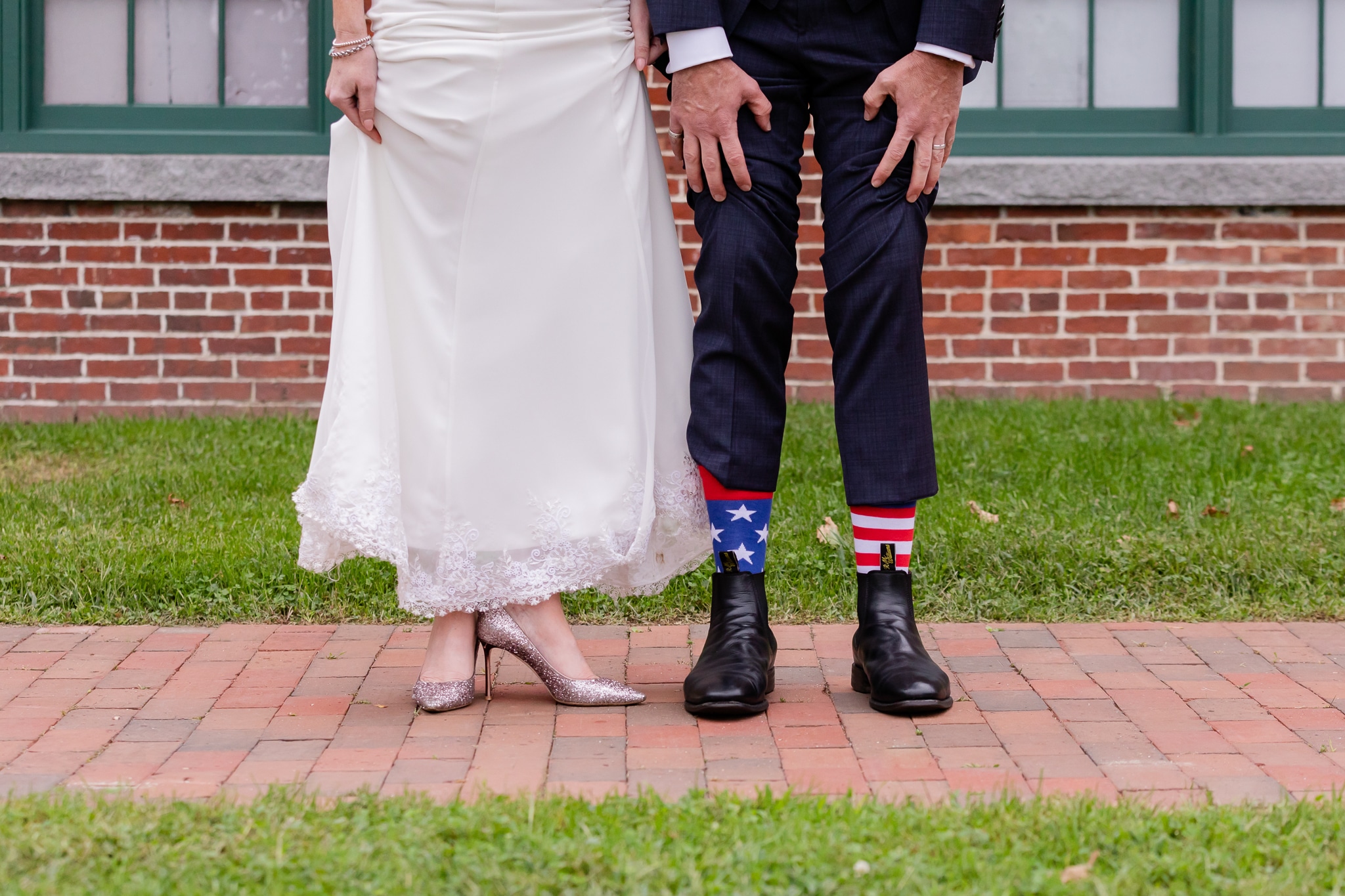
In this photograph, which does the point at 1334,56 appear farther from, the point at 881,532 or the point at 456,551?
the point at 456,551

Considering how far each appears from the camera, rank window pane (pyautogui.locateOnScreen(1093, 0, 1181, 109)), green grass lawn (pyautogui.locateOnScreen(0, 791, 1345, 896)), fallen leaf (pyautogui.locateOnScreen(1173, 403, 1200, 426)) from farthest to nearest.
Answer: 1. window pane (pyautogui.locateOnScreen(1093, 0, 1181, 109))
2. fallen leaf (pyautogui.locateOnScreen(1173, 403, 1200, 426))
3. green grass lawn (pyautogui.locateOnScreen(0, 791, 1345, 896))

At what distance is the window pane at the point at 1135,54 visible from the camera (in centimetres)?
590

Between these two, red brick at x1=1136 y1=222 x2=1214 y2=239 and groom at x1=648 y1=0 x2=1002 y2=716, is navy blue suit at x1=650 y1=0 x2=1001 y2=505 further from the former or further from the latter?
red brick at x1=1136 y1=222 x2=1214 y2=239

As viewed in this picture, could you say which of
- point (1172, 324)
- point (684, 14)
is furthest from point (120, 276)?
point (1172, 324)

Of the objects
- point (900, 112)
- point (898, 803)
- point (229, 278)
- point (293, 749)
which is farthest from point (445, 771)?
point (229, 278)

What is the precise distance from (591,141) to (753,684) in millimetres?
1046

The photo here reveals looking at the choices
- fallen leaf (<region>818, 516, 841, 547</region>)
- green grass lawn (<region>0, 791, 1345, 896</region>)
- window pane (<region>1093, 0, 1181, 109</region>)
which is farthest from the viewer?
window pane (<region>1093, 0, 1181, 109</region>)

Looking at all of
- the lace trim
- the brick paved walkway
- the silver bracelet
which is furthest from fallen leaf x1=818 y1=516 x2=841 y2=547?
the silver bracelet

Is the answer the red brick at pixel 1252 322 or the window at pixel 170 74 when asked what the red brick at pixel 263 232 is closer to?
the window at pixel 170 74

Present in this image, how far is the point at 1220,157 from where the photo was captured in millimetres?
5715

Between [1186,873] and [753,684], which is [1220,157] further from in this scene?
[1186,873]

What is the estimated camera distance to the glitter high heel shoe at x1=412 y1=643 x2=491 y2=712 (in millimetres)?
2693

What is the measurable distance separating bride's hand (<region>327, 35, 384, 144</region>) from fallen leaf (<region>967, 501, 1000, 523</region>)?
1.91 metres

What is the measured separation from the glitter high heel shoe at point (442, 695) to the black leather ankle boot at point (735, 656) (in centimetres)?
42
